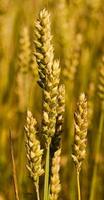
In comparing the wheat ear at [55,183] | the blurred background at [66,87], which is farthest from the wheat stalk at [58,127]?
the blurred background at [66,87]

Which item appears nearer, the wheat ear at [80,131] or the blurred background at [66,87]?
the wheat ear at [80,131]

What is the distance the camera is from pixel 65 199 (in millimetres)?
1697

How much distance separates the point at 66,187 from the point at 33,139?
95cm

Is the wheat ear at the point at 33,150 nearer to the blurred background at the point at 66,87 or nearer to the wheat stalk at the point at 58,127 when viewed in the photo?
the wheat stalk at the point at 58,127

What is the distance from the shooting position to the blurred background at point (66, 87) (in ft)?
5.13

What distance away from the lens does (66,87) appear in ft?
5.95

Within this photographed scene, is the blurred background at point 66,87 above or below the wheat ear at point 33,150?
above

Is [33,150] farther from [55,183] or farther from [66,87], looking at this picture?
[66,87]

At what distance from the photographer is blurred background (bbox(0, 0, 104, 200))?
1.56m

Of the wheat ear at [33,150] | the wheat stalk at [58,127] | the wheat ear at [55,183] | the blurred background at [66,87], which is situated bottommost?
the wheat ear at [55,183]

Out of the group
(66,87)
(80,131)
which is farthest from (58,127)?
(66,87)

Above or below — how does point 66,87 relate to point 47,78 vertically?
above

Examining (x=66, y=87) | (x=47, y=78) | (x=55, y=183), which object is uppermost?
(x=66, y=87)

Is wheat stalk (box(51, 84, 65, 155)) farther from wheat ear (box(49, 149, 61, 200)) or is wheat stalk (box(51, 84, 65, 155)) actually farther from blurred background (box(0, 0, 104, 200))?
blurred background (box(0, 0, 104, 200))
